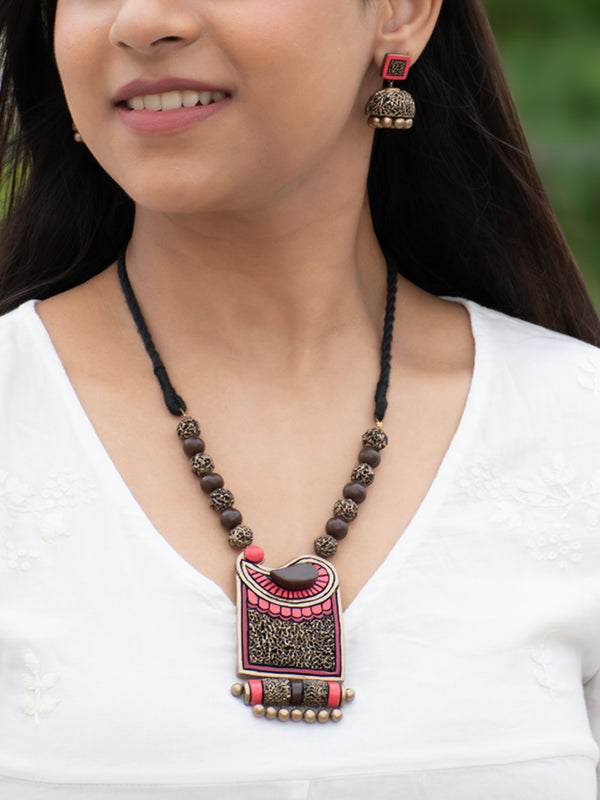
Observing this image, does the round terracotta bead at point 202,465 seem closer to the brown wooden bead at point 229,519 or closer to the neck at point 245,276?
the brown wooden bead at point 229,519

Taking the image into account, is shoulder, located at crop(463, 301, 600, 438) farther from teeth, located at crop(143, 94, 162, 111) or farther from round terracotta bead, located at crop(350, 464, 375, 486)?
teeth, located at crop(143, 94, 162, 111)

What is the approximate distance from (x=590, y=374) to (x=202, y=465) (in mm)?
705

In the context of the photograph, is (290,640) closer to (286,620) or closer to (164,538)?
(286,620)

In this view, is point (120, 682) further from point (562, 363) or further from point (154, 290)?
point (562, 363)

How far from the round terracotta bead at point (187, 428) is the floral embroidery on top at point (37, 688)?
394 mm

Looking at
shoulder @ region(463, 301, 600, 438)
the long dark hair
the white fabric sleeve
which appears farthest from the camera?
the long dark hair

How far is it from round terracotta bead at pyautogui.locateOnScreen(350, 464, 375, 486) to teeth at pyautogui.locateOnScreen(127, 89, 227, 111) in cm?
58

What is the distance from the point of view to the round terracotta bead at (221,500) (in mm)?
1803

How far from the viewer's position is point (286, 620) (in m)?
1.71

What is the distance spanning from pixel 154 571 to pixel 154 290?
51 cm

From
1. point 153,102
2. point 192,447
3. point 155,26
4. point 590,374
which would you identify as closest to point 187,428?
point 192,447

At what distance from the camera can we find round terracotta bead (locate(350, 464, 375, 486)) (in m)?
1.89

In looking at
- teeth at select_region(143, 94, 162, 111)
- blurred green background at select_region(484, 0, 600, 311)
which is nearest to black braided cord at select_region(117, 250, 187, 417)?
teeth at select_region(143, 94, 162, 111)

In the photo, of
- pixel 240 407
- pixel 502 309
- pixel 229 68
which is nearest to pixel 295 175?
pixel 229 68
